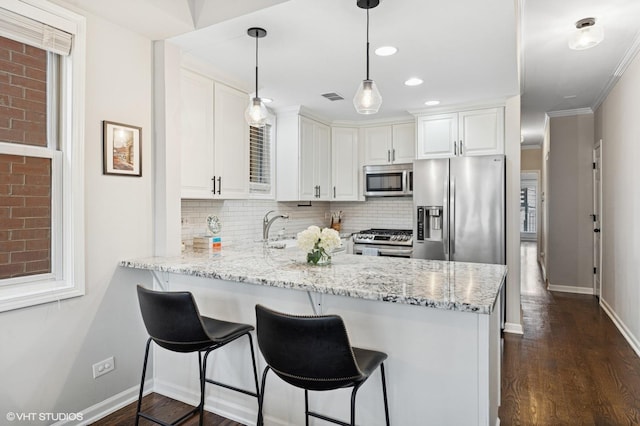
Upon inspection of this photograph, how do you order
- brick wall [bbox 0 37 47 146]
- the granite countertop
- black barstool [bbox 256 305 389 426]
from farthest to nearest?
1. brick wall [bbox 0 37 47 146]
2. the granite countertop
3. black barstool [bbox 256 305 389 426]

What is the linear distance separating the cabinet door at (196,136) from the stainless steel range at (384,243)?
2.08 metres

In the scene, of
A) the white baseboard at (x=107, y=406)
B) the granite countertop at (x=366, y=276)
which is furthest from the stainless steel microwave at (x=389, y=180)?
the white baseboard at (x=107, y=406)

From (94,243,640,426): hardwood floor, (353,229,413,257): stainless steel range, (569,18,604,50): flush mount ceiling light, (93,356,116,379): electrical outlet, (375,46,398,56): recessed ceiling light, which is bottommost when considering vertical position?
(94,243,640,426): hardwood floor

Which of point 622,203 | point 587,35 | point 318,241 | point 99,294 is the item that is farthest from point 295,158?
point 622,203

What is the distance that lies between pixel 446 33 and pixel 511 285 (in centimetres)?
267

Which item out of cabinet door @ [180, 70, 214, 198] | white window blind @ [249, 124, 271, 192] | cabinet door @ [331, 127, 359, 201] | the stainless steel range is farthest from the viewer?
cabinet door @ [331, 127, 359, 201]

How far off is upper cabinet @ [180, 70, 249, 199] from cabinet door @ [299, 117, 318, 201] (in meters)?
0.96

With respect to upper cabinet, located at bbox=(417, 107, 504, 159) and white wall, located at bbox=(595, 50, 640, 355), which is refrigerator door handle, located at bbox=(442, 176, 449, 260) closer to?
upper cabinet, located at bbox=(417, 107, 504, 159)

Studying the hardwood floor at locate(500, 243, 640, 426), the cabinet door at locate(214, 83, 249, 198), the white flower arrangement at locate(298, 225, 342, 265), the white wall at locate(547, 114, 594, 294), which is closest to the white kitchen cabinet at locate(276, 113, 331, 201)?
the cabinet door at locate(214, 83, 249, 198)

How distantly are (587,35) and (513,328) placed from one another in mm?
2697

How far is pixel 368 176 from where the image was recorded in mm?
5000

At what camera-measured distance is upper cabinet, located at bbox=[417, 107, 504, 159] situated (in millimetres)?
4008

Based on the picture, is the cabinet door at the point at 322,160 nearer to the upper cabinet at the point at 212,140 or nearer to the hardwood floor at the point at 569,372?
the upper cabinet at the point at 212,140

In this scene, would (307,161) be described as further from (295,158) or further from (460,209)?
(460,209)
